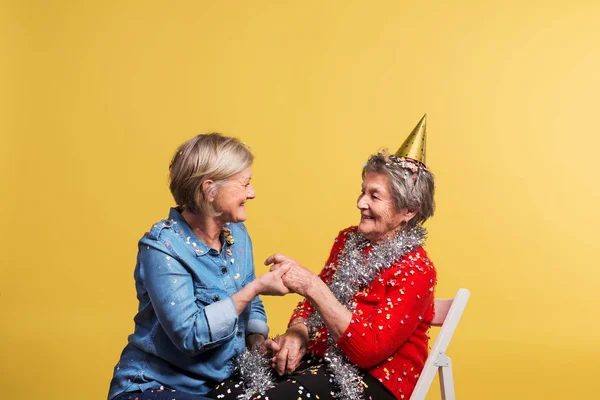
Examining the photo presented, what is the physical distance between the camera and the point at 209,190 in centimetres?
311

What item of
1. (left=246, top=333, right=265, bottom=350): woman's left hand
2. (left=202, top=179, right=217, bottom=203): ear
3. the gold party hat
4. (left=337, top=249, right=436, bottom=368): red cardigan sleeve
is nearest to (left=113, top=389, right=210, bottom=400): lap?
(left=246, top=333, right=265, bottom=350): woman's left hand

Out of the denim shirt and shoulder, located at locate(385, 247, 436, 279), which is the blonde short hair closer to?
the denim shirt

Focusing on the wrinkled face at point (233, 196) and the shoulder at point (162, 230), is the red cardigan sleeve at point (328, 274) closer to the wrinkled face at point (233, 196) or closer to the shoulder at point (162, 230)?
the wrinkled face at point (233, 196)

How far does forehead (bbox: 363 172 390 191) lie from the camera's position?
3.40 meters

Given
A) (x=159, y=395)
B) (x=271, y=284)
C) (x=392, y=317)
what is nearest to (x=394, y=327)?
(x=392, y=317)

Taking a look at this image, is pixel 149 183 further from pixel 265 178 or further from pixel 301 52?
pixel 301 52

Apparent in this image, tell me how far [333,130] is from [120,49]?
5.12 ft

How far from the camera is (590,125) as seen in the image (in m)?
6.06

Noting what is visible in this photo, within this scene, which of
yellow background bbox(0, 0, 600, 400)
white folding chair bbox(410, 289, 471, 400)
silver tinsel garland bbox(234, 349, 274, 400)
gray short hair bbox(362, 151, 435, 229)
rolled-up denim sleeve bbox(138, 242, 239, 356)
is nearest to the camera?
rolled-up denim sleeve bbox(138, 242, 239, 356)

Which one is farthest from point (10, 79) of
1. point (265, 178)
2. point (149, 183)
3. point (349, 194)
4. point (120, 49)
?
point (349, 194)

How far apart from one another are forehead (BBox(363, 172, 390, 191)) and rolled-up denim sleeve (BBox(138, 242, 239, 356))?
75 centimetres

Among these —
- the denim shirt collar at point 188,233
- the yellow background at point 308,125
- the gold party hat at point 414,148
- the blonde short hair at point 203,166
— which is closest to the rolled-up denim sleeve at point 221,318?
the denim shirt collar at point 188,233

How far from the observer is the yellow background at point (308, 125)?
5922 mm

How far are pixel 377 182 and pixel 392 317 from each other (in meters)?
0.56
